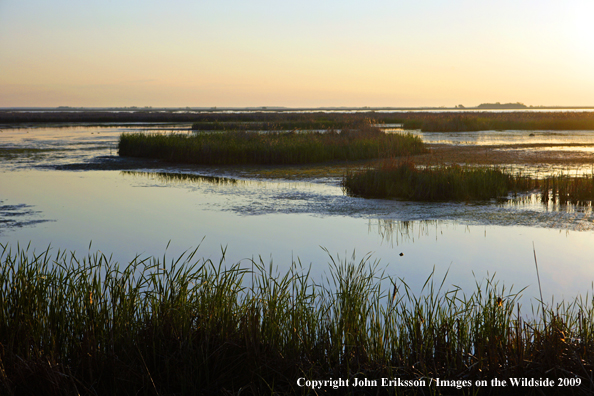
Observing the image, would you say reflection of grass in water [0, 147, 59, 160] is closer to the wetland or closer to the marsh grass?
the wetland

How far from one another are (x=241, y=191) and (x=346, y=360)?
982 centimetres

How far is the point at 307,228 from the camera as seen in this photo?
346 inches

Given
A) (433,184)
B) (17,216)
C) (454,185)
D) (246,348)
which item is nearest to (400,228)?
(433,184)

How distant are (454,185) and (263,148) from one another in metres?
9.28

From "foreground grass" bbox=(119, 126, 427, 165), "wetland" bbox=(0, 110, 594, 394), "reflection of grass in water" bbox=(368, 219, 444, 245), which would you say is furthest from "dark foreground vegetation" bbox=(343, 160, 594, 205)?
"foreground grass" bbox=(119, 126, 427, 165)

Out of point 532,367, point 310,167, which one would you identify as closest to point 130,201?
point 310,167

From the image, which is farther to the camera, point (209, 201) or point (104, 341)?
point (209, 201)

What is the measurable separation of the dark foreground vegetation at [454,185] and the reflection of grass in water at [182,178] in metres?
4.09

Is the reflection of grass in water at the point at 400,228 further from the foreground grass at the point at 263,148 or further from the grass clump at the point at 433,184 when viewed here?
the foreground grass at the point at 263,148

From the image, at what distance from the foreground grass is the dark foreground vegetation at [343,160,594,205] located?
5504mm

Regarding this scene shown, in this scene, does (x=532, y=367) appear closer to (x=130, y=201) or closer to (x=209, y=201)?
(x=209, y=201)

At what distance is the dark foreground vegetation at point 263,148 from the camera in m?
19.1

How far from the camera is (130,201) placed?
38.5 feet

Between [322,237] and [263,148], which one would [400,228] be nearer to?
A: [322,237]
